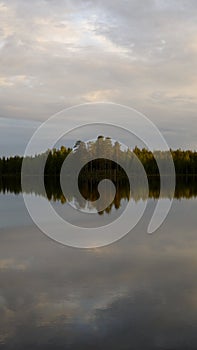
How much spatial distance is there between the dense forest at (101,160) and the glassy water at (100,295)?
227ft

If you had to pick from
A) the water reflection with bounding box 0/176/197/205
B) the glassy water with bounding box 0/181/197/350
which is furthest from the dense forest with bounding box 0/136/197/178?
the glassy water with bounding box 0/181/197/350

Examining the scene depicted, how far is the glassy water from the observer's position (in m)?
6.11

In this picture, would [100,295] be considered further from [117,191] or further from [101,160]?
[101,160]

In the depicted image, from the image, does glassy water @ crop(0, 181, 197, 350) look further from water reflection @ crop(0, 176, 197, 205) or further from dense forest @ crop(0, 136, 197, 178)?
dense forest @ crop(0, 136, 197, 178)

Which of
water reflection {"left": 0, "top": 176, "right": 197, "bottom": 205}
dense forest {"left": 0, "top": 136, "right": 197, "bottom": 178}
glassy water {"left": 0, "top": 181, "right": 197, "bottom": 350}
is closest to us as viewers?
glassy water {"left": 0, "top": 181, "right": 197, "bottom": 350}

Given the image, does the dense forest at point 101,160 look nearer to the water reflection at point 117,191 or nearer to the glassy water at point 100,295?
the water reflection at point 117,191

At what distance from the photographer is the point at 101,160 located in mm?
95375

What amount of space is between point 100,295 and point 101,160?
87520 millimetres

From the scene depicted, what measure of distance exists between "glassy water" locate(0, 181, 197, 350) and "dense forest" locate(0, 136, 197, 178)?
227 ft

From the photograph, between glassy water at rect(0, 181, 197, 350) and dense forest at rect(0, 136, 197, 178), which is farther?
dense forest at rect(0, 136, 197, 178)

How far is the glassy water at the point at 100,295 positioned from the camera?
6.11 metres

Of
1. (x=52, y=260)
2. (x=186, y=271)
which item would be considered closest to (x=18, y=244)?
(x=52, y=260)

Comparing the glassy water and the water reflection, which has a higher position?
the water reflection

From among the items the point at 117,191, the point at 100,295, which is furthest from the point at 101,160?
the point at 100,295
